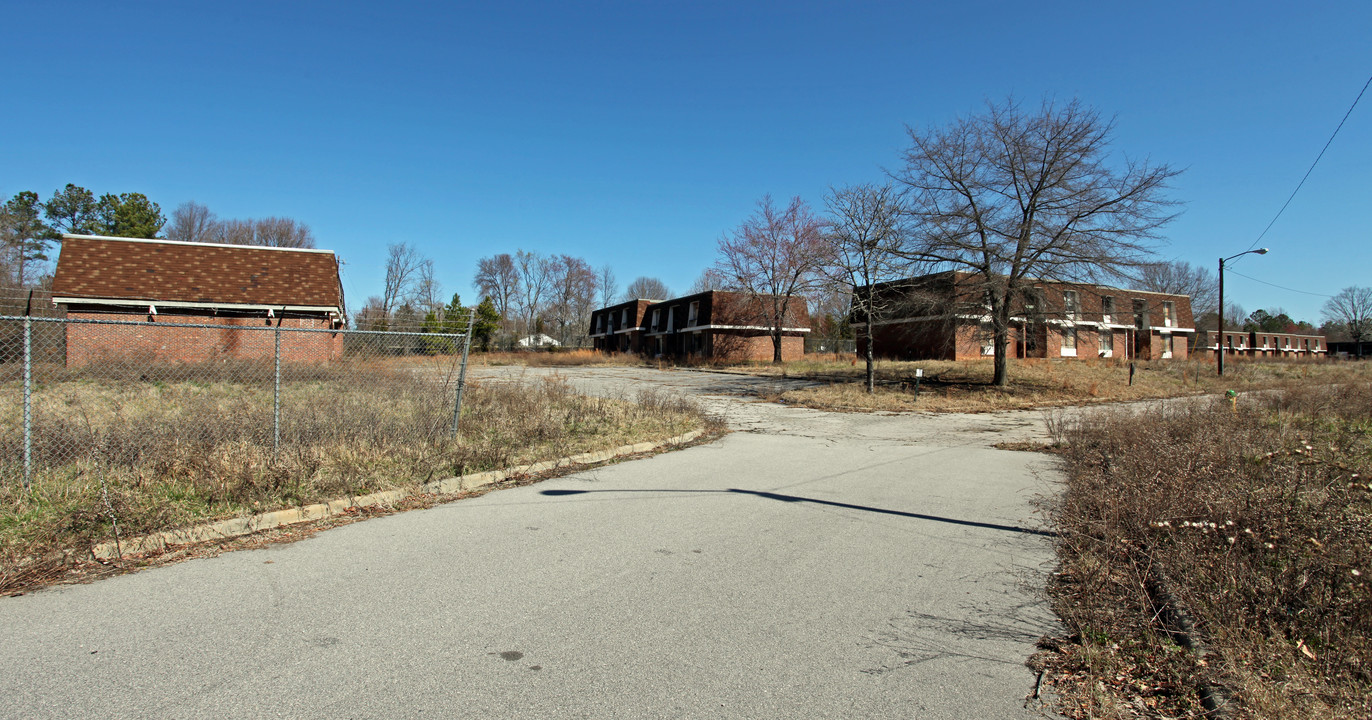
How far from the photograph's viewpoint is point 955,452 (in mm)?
12078

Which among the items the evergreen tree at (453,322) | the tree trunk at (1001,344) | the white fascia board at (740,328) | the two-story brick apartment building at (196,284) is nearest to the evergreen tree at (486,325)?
the white fascia board at (740,328)

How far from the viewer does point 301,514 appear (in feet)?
21.0

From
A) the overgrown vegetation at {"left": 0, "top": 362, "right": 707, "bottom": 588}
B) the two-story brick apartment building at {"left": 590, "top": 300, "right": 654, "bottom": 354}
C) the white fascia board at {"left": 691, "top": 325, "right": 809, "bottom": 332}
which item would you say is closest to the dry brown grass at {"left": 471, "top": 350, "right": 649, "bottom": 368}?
the white fascia board at {"left": 691, "top": 325, "right": 809, "bottom": 332}

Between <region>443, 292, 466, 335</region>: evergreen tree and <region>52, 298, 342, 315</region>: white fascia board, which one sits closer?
<region>443, 292, 466, 335</region>: evergreen tree

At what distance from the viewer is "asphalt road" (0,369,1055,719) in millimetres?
3297

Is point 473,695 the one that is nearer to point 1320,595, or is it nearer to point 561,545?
point 561,545

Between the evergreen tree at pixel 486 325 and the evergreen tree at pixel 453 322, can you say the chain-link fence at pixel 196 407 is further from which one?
the evergreen tree at pixel 486 325

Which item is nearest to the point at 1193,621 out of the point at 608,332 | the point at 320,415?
the point at 320,415

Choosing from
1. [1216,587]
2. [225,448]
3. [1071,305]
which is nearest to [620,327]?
[1071,305]

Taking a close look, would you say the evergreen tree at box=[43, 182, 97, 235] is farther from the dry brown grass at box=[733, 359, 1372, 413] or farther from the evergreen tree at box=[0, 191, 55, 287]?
the dry brown grass at box=[733, 359, 1372, 413]

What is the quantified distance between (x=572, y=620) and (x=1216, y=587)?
13.4ft

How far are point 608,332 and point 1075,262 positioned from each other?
167 ft

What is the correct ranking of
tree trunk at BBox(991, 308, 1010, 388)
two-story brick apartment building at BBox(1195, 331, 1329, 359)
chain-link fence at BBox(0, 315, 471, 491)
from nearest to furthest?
chain-link fence at BBox(0, 315, 471, 491), tree trunk at BBox(991, 308, 1010, 388), two-story brick apartment building at BBox(1195, 331, 1329, 359)

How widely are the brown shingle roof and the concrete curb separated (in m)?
25.4
